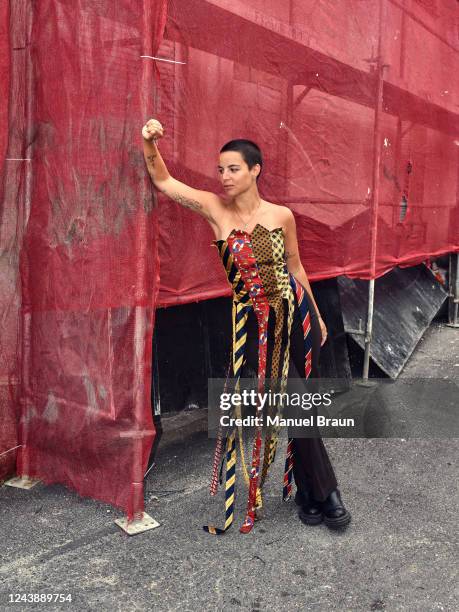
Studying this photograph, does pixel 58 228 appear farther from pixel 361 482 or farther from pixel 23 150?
pixel 361 482

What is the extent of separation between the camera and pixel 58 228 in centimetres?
332

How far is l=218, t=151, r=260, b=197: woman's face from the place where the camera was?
293 centimetres

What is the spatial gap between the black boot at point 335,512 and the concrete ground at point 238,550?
42 millimetres

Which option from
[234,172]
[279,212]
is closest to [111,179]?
[234,172]

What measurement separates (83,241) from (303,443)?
4.87ft

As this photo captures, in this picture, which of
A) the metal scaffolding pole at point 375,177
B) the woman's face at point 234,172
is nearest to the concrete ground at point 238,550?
the woman's face at point 234,172

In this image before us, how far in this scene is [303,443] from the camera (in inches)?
122

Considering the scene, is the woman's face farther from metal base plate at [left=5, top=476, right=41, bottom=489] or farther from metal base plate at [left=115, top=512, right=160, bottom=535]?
metal base plate at [left=5, top=476, right=41, bottom=489]

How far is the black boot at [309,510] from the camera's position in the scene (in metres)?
3.12

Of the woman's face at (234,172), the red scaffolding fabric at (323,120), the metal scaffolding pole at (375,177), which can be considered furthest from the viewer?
the metal scaffolding pole at (375,177)

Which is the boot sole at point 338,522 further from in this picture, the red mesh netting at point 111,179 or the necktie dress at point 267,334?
the red mesh netting at point 111,179

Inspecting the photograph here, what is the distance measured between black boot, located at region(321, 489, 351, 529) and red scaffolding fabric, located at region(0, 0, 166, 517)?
2.96ft

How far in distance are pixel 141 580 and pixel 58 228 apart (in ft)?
5.79

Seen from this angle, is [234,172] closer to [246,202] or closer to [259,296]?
[246,202]
